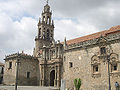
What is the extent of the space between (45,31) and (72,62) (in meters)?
18.6

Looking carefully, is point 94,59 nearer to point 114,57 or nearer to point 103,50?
point 103,50

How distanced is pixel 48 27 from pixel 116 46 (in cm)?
2603

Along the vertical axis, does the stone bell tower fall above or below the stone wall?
above

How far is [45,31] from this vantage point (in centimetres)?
4638

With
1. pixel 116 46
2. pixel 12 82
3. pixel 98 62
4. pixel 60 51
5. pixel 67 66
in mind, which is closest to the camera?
pixel 116 46

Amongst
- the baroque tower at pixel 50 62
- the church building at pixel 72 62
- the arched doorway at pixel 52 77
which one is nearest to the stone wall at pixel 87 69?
the church building at pixel 72 62

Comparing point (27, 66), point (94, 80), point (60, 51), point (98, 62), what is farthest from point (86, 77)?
point (27, 66)

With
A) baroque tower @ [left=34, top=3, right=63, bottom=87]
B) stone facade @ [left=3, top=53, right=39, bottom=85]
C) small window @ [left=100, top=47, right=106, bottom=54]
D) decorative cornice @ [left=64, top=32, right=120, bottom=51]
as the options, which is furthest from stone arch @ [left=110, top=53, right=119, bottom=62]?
stone facade @ [left=3, top=53, right=39, bottom=85]

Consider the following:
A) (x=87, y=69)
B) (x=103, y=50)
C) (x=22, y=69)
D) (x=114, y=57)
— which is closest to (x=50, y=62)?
(x=22, y=69)

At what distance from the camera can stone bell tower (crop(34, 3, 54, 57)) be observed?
150 ft

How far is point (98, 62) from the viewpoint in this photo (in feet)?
85.3

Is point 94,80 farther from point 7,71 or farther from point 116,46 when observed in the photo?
point 7,71

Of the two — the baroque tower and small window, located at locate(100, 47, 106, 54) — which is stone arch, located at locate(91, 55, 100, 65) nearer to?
small window, located at locate(100, 47, 106, 54)

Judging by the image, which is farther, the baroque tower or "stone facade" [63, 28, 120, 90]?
the baroque tower
